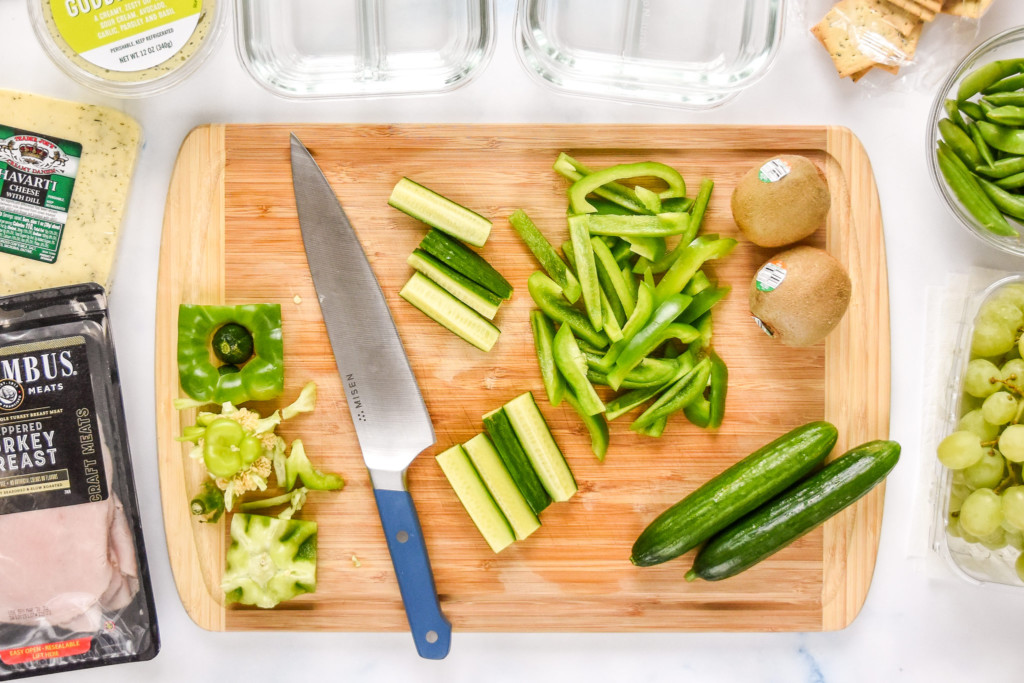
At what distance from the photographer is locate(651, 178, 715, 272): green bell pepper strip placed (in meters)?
1.62

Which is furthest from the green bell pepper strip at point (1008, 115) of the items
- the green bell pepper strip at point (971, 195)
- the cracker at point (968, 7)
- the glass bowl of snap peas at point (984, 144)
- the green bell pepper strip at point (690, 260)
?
the green bell pepper strip at point (690, 260)

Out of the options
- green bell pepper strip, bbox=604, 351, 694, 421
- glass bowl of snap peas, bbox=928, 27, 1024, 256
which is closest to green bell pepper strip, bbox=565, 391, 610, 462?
green bell pepper strip, bbox=604, 351, 694, 421

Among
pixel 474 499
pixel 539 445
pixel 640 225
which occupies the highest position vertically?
pixel 640 225

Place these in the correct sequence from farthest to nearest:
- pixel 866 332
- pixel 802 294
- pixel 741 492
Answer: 1. pixel 866 332
2. pixel 741 492
3. pixel 802 294

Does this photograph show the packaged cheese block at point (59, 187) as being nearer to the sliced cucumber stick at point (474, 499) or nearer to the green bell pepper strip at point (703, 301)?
the sliced cucumber stick at point (474, 499)

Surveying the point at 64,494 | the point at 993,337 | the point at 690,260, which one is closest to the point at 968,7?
the point at 993,337

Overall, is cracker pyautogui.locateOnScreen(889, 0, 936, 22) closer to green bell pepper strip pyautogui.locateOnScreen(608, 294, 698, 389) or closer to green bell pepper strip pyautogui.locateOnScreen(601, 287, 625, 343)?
green bell pepper strip pyautogui.locateOnScreen(608, 294, 698, 389)

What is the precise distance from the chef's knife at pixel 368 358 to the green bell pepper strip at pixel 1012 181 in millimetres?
1414

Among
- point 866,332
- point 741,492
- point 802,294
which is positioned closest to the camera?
point 802,294

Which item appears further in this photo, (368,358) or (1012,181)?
(368,358)

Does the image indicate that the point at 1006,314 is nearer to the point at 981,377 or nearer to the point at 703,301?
the point at 981,377

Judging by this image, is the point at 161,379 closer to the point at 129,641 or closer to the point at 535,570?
→ the point at 129,641

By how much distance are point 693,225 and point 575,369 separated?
0.44 m

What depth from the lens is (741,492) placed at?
159 centimetres
